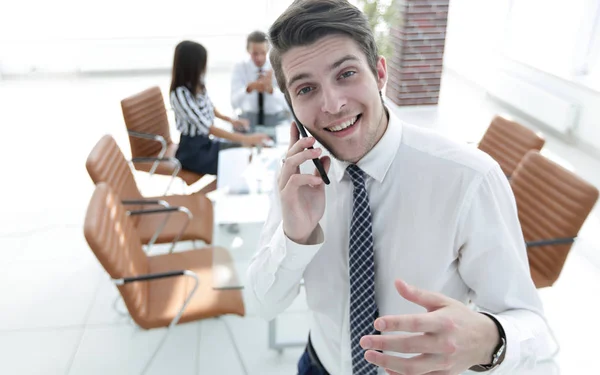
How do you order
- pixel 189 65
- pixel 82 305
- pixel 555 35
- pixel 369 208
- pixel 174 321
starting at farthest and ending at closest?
pixel 555 35
pixel 189 65
pixel 82 305
pixel 174 321
pixel 369 208

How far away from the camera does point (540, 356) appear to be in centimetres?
101

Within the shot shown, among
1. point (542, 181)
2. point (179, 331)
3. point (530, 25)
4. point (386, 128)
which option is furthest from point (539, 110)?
point (386, 128)

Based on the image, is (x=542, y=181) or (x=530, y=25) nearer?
(x=542, y=181)

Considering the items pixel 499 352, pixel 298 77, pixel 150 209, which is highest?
pixel 298 77

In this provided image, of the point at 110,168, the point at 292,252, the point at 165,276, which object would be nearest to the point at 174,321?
the point at 165,276

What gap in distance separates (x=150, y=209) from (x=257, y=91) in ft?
4.67

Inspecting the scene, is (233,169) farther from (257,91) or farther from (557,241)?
(557,241)

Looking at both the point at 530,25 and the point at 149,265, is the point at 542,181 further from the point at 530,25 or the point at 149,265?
the point at 530,25

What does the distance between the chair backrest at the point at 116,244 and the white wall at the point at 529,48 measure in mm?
4736

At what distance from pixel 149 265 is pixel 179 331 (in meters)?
0.51

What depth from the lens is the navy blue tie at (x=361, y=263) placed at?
1.17m

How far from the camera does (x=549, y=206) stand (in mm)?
2391

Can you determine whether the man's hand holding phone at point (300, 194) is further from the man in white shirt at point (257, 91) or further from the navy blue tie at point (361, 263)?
the man in white shirt at point (257, 91)

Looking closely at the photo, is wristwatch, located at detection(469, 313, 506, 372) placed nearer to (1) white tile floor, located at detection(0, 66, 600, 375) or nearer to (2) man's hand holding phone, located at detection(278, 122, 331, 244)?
(2) man's hand holding phone, located at detection(278, 122, 331, 244)
